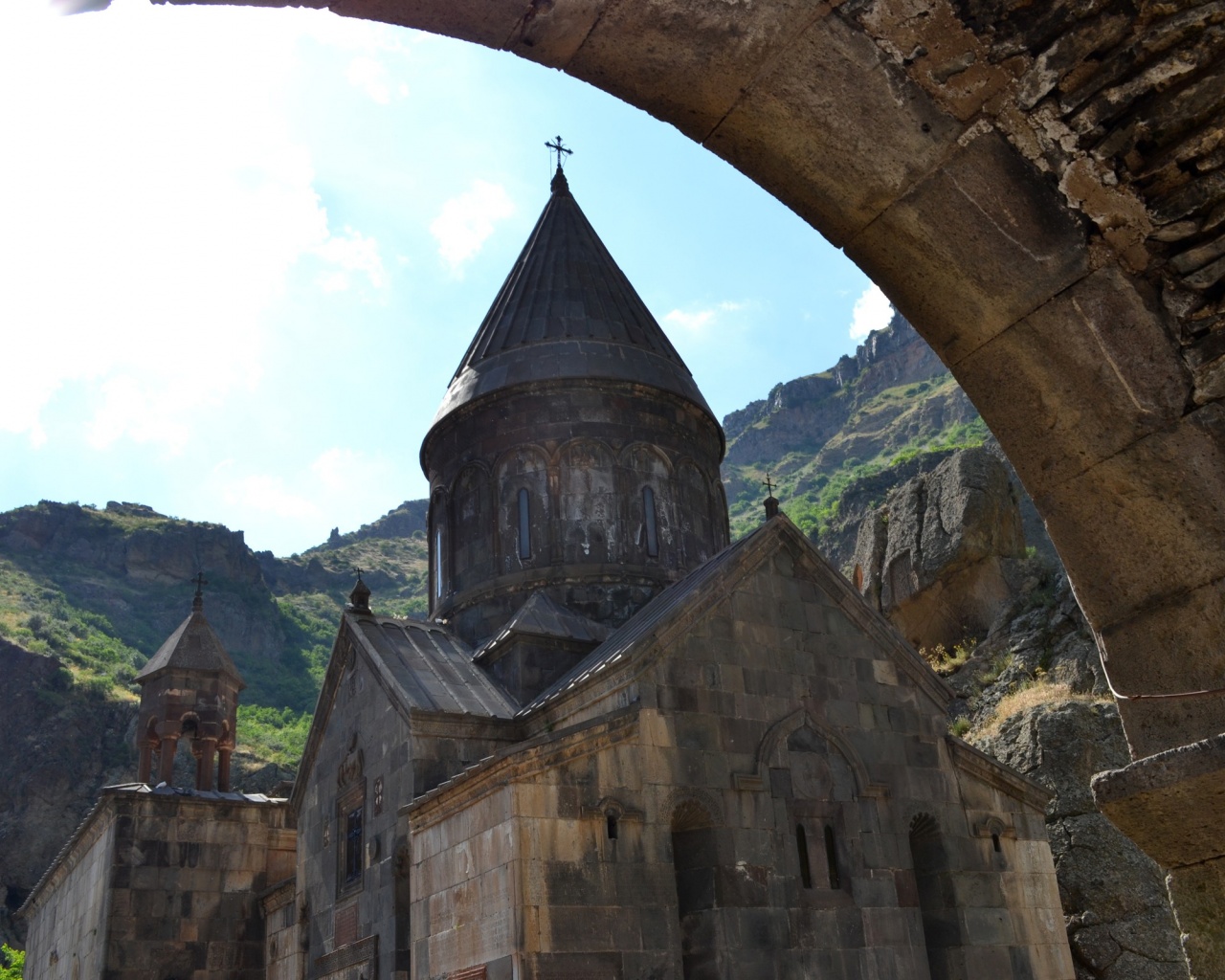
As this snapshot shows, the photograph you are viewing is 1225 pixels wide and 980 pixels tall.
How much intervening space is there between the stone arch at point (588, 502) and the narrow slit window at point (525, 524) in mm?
348

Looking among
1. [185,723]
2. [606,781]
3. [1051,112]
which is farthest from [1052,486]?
[185,723]

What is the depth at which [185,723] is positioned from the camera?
1430 cm


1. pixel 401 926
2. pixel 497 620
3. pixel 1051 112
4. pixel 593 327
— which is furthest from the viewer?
pixel 593 327

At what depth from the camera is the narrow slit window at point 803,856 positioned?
321 inches

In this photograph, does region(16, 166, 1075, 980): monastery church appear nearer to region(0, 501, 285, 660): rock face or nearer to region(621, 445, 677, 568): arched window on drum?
region(621, 445, 677, 568): arched window on drum

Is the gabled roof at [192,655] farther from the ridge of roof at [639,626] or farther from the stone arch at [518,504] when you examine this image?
the ridge of roof at [639,626]

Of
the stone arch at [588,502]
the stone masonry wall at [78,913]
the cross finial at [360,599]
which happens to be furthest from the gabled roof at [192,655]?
the stone arch at [588,502]

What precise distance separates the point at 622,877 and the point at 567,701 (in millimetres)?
2020

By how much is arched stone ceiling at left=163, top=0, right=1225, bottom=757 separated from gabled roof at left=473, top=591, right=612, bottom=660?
7906 millimetres

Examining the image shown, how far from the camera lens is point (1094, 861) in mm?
12297

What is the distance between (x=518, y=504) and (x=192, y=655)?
17.3 feet

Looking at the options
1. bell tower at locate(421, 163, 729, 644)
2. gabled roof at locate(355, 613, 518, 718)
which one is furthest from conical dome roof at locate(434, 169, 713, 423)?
gabled roof at locate(355, 613, 518, 718)

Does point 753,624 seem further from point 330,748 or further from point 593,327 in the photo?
point 593,327

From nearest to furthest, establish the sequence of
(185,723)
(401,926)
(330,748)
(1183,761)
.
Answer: (1183,761) < (401,926) < (330,748) < (185,723)
